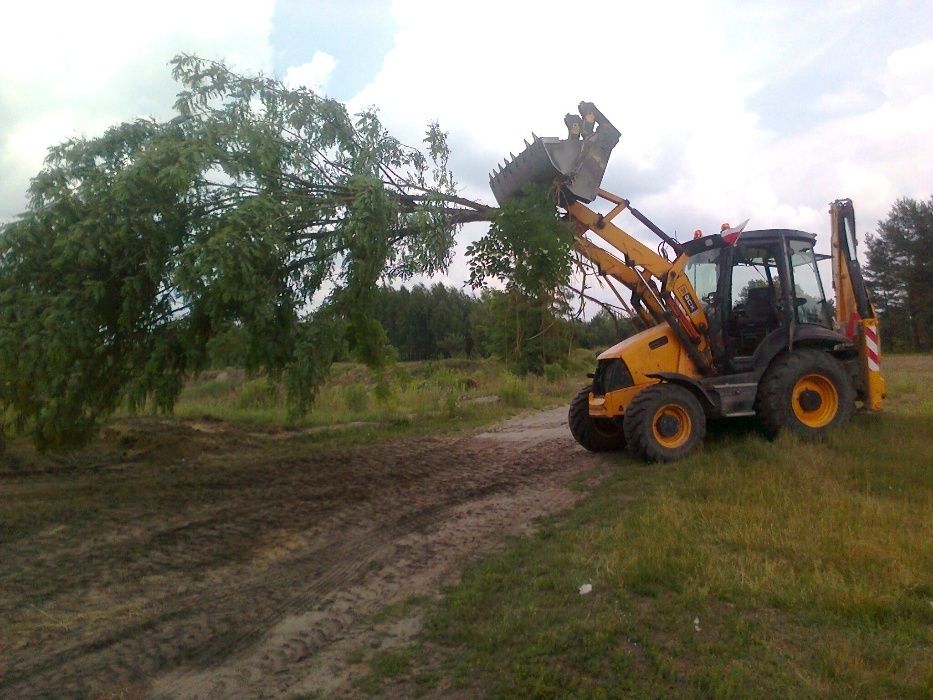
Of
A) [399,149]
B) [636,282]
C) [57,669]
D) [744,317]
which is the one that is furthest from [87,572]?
[744,317]

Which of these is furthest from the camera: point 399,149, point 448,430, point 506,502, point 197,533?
point 448,430

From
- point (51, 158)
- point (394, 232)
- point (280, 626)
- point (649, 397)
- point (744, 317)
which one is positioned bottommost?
point (280, 626)

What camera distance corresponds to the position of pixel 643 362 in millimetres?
10656

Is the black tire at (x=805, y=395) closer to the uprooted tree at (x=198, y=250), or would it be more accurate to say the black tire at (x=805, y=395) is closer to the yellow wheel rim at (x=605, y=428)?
the yellow wheel rim at (x=605, y=428)

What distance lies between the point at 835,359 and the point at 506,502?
5430 millimetres

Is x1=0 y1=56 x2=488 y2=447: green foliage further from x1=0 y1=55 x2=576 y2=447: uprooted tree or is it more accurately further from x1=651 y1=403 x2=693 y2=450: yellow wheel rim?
x1=651 y1=403 x2=693 y2=450: yellow wheel rim

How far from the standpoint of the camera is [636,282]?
10906mm

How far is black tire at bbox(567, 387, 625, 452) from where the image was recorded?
11.8 m

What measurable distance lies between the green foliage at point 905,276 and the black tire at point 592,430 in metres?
42.5

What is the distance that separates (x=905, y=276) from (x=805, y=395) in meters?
43.5

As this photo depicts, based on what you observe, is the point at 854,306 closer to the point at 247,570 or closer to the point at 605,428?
the point at 605,428

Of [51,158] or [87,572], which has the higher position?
[51,158]

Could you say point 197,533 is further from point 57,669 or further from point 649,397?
point 649,397

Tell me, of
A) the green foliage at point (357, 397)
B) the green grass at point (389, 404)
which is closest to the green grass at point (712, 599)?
the green grass at point (389, 404)
